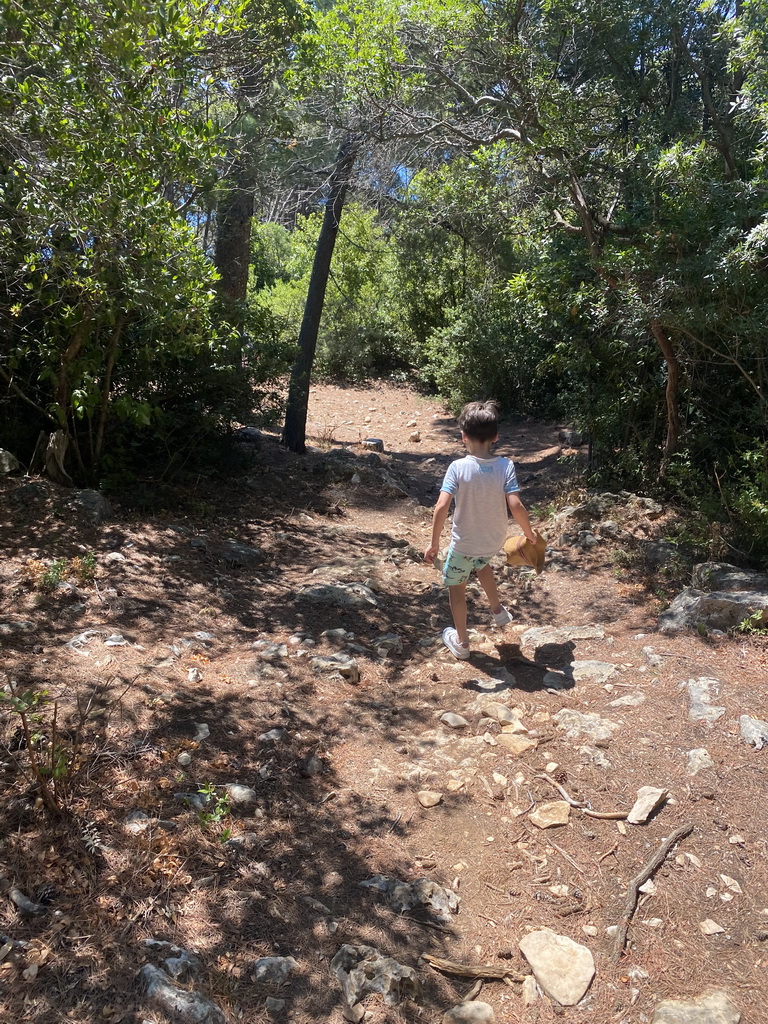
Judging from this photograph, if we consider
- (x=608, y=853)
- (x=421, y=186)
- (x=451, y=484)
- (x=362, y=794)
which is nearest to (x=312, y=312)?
(x=421, y=186)

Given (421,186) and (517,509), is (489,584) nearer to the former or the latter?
(517,509)

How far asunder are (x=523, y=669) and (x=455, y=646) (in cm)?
43

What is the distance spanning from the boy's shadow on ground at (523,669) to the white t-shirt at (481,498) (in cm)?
75

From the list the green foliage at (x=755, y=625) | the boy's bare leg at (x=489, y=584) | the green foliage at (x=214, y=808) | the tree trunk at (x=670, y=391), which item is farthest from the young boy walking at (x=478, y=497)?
the tree trunk at (x=670, y=391)

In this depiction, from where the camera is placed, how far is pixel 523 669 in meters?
4.54

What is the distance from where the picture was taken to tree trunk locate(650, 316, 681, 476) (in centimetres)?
615

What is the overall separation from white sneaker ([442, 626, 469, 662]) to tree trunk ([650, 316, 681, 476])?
3040 millimetres

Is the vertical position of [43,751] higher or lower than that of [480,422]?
lower

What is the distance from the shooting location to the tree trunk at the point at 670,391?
6150 millimetres

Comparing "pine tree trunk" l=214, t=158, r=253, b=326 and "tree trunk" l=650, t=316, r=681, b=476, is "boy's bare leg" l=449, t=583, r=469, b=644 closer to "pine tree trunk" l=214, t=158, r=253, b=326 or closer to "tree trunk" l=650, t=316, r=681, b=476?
"tree trunk" l=650, t=316, r=681, b=476

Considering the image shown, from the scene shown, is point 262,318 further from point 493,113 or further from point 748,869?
point 748,869

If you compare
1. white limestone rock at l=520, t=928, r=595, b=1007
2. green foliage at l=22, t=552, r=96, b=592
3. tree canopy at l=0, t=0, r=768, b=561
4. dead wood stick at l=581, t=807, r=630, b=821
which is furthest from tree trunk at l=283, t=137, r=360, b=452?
white limestone rock at l=520, t=928, r=595, b=1007

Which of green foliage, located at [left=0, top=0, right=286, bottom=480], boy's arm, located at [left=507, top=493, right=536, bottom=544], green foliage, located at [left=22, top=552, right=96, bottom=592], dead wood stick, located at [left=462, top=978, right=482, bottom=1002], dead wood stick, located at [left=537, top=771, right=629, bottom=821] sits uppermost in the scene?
green foliage, located at [left=0, top=0, right=286, bottom=480]

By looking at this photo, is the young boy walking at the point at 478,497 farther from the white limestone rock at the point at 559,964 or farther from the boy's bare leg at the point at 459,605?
the white limestone rock at the point at 559,964
